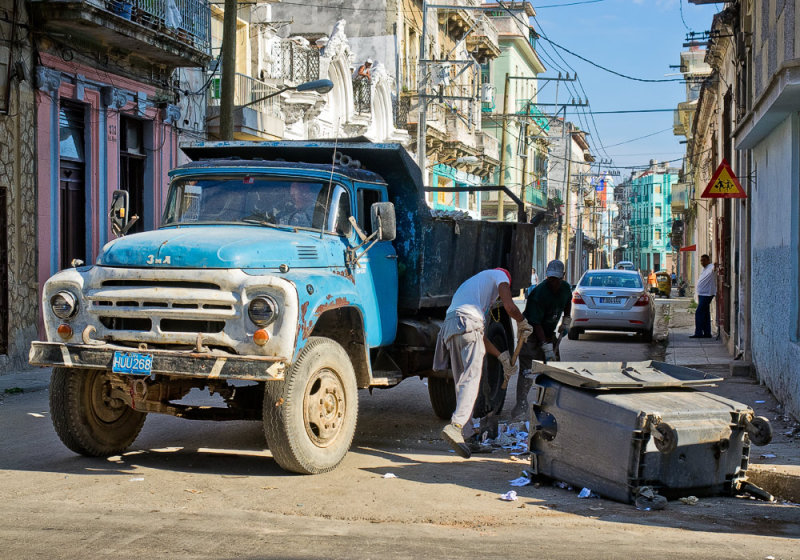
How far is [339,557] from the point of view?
17.9 ft

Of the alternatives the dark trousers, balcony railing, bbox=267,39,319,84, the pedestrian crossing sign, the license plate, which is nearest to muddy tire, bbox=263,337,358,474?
the license plate

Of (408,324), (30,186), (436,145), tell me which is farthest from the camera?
(436,145)

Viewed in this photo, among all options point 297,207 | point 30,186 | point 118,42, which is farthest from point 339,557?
point 118,42

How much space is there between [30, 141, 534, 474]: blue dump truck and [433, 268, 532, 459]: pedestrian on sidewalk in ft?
2.32

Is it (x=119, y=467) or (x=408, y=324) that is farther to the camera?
(x=408, y=324)

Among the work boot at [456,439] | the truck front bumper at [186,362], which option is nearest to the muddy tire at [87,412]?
the truck front bumper at [186,362]

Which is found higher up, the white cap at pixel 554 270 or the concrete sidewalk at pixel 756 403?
the white cap at pixel 554 270

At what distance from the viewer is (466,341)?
8.77 meters

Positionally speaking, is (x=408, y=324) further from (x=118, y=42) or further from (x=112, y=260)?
(x=118, y=42)

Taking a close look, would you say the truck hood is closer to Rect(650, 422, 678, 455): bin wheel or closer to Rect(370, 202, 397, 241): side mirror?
Rect(370, 202, 397, 241): side mirror

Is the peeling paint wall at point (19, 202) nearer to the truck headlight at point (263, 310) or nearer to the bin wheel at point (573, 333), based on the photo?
the truck headlight at point (263, 310)

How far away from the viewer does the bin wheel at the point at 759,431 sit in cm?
689

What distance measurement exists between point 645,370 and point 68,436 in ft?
15.0

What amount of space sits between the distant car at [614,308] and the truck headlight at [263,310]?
15585 millimetres
